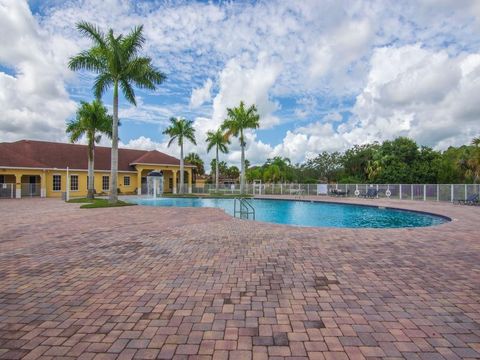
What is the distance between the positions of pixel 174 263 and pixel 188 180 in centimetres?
3358

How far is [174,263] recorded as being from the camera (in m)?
4.84

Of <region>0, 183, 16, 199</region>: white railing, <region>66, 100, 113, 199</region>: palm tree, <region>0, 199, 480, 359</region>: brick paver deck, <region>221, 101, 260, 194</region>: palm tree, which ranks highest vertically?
<region>221, 101, 260, 194</region>: palm tree

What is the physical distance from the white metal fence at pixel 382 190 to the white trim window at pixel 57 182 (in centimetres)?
1441

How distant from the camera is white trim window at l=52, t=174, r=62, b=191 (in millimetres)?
27581

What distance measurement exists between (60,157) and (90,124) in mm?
10749

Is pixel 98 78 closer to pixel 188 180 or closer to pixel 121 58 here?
pixel 121 58

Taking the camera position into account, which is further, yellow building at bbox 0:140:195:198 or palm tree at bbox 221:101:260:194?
palm tree at bbox 221:101:260:194

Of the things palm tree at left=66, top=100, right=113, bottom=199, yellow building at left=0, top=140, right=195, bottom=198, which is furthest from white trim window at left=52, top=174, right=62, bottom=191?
palm tree at left=66, top=100, right=113, bottom=199

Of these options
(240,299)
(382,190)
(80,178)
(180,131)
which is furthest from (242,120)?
(240,299)

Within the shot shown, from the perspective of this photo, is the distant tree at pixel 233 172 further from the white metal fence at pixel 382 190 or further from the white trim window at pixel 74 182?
the white trim window at pixel 74 182

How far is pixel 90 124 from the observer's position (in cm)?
2141

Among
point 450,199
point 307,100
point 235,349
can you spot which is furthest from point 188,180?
point 235,349

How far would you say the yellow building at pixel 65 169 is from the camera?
2509cm

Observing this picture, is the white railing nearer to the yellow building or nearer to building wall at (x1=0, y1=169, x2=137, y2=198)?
the yellow building
